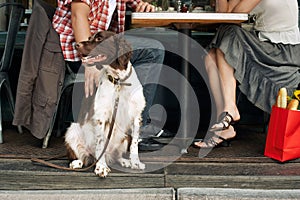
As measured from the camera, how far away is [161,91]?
4.45m

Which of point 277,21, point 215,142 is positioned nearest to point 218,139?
point 215,142

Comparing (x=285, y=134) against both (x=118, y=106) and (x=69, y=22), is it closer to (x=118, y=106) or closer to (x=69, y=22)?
(x=118, y=106)

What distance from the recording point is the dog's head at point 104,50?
9.18 ft

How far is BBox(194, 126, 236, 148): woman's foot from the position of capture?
11.2ft

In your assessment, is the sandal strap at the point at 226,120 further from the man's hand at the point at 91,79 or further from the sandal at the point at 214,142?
the man's hand at the point at 91,79

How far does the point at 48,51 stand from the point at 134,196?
1.23m

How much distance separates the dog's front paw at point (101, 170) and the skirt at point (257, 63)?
123 cm

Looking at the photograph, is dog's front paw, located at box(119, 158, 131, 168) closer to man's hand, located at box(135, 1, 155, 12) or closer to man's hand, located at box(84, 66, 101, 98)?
man's hand, located at box(84, 66, 101, 98)

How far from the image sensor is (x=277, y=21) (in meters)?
3.55

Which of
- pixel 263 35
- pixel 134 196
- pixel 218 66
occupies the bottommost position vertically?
pixel 134 196

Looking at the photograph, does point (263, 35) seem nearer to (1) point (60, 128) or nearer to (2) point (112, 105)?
(2) point (112, 105)

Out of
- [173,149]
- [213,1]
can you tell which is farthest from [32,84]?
[213,1]

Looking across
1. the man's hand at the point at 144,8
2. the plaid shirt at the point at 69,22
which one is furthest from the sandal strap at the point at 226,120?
the plaid shirt at the point at 69,22

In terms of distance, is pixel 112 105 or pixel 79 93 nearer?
pixel 112 105
